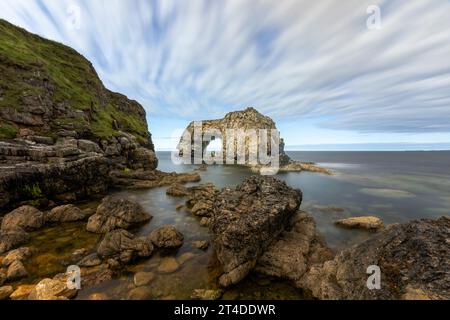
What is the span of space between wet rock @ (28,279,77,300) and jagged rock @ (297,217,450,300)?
13.5 metres

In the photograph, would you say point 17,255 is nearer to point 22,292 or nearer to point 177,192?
point 22,292

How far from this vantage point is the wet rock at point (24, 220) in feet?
62.0

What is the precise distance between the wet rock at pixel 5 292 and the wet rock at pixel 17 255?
312cm

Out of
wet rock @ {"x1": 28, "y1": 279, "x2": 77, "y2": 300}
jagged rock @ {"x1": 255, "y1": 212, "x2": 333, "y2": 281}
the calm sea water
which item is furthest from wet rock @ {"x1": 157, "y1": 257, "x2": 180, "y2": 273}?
jagged rock @ {"x1": 255, "y1": 212, "x2": 333, "y2": 281}

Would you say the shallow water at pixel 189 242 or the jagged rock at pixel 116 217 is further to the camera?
the jagged rock at pixel 116 217

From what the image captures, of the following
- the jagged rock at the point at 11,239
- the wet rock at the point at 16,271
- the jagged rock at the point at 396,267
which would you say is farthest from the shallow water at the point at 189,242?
the jagged rock at the point at 396,267

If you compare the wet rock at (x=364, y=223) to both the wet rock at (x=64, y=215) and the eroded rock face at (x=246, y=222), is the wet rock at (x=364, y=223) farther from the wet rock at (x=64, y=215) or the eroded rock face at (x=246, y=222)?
the wet rock at (x=64, y=215)

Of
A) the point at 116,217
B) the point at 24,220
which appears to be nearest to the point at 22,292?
the point at 116,217

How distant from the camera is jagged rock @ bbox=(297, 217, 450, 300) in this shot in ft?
28.1

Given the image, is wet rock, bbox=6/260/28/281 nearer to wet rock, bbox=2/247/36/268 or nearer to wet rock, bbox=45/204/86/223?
wet rock, bbox=2/247/36/268

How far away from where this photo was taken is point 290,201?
17.8m

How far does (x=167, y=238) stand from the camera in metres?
17.5

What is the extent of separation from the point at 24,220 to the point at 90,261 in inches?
447
